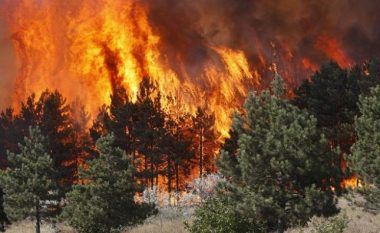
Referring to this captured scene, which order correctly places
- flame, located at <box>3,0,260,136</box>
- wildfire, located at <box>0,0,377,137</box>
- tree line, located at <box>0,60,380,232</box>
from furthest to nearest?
wildfire, located at <box>0,0,377,137</box> < flame, located at <box>3,0,260,136</box> < tree line, located at <box>0,60,380,232</box>

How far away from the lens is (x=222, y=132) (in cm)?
6675

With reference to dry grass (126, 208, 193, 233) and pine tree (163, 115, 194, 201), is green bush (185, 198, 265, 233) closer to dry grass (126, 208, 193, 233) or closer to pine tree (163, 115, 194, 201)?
dry grass (126, 208, 193, 233)

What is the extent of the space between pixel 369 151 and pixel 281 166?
673 cm

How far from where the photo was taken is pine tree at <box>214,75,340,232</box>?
2470 cm

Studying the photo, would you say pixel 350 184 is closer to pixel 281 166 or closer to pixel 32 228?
pixel 281 166

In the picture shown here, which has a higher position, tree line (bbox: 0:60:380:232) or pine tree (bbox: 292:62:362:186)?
pine tree (bbox: 292:62:362:186)

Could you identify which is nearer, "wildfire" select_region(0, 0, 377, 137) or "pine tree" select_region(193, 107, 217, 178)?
"pine tree" select_region(193, 107, 217, 178)

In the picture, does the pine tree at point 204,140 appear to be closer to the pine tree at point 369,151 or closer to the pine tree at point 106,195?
the pine tree at point 106,195

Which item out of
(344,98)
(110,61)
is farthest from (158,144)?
(110,61)

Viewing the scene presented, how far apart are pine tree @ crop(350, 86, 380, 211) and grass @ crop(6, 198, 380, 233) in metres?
1.84

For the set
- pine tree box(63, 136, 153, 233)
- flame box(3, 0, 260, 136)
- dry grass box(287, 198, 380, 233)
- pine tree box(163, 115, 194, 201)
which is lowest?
dry grass box(287, 198, 380, 233)

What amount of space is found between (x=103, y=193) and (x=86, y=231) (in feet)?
9.94

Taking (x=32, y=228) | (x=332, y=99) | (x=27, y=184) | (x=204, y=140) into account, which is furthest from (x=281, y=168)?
(x=204, y=140)

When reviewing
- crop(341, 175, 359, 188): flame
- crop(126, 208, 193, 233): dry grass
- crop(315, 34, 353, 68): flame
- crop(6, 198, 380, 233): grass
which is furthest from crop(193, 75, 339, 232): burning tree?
crop(315, 34, 353, 68): flame
